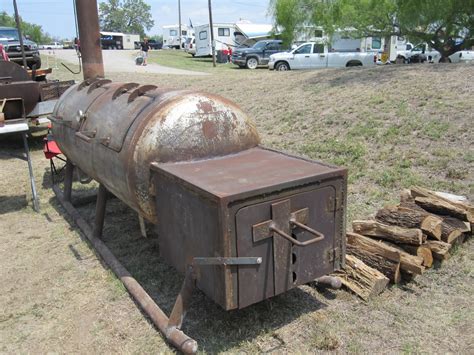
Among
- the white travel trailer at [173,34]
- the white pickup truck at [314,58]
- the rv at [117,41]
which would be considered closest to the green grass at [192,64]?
the white pickup truck at [314,58]

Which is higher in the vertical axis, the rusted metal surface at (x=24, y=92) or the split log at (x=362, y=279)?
the rusted metal surface at (x=24, y=92)

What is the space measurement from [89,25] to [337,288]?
429 centimetres

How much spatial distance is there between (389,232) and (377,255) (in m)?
0.25

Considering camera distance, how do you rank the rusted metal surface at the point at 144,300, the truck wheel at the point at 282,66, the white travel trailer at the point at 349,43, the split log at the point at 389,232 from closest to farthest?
1. the rusted metal surface at the point at 144,300
2. the split log at the point at 389,232
3. the white travel trailer at the point at 349,43
4. the truck wheel at the point at 282,66

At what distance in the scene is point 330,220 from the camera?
3047 mm

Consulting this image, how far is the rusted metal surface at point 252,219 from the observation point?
8.72 ft

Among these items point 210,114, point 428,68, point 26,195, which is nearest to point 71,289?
point 210,114

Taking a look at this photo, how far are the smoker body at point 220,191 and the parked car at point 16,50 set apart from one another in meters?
10.1

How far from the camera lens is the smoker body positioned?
2.70 meters

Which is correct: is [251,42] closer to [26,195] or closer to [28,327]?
[26,195]

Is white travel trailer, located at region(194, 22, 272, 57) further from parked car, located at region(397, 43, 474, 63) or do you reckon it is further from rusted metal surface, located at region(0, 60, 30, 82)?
rusted metal surface, located at region(0, 60, 30, 82)

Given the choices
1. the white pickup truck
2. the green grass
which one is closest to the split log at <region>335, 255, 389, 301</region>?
the white pickup truck

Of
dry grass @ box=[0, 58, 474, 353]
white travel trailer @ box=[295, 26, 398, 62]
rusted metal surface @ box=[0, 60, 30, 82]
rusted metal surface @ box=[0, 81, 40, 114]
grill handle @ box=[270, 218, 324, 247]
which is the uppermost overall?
white travel trailer @ box=[295, 26, 398, 62]

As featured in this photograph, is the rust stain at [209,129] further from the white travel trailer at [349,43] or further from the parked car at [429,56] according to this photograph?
the parked car at [429,56]
